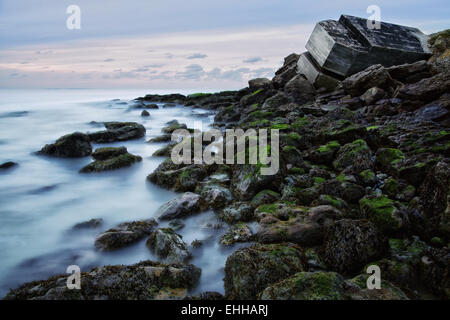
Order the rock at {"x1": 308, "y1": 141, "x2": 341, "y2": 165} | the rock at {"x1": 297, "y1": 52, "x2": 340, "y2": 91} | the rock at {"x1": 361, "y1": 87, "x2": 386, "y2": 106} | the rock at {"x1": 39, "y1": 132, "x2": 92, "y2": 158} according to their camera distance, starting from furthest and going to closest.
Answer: the rock at {"x1": 297, "y1": 52, "x2": 340, "y2": 91}, the rock at {"x1": 39, "y1": 132, "x2": 92, "y2": 158}, the rock at {"x1": 361, "y1": 87, "x2": 386, "y2": 106}, the rock at {"x1": 308, "y1": 141, "x2": 341, "y2": 165}

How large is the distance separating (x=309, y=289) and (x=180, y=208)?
3813mm

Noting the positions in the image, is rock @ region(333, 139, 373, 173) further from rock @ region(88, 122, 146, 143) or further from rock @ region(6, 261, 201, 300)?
rock @ region(88, 122, 146, 143)

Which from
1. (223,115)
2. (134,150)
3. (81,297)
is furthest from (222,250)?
(223,115)

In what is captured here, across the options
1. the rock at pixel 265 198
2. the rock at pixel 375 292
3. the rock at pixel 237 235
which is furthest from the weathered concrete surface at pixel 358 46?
the rock at pixel 375 292

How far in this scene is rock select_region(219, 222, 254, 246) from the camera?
5.27m

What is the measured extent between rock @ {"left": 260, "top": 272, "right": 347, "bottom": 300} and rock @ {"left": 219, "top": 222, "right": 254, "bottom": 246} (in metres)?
1.91

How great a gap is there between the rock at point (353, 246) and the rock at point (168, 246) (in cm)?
223

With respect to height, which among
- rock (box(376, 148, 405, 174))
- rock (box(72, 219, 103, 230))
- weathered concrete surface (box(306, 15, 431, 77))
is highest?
weathered concrete surface (box(306, 15, 431, 77))

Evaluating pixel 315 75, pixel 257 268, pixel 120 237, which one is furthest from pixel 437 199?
pixel 315 75

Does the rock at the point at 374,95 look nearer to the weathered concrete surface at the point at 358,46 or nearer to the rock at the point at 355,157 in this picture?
the weathered concrete surface at the point at 358,46

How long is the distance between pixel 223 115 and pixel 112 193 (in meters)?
12.3

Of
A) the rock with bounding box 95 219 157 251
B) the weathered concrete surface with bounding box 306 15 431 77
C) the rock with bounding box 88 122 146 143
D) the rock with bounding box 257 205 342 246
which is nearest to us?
the rock with bounding box 257 205 342 246

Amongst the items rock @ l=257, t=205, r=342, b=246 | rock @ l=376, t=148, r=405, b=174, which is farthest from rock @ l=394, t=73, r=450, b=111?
rock @ l=257, t=205, r=342, b=246

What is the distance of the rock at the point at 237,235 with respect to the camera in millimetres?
5266
